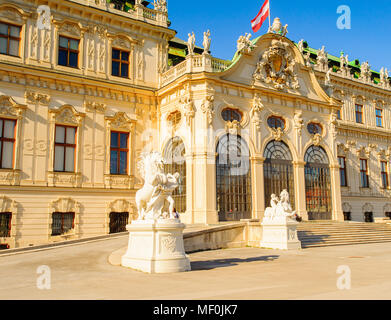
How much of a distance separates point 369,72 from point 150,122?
24.9 meters


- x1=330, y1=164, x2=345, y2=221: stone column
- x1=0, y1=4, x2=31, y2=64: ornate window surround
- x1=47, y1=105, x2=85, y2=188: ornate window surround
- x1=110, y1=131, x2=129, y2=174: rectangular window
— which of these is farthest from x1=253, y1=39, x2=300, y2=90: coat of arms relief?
x1=0, y1=4, x2=31, y2=64: ornate window surround

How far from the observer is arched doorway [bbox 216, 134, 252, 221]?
23.2 m

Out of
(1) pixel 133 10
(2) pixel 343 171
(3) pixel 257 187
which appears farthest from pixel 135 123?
(2) pixel 343 171

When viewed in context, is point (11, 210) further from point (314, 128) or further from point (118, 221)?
point (314, 128)

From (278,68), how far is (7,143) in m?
Result: 17.8

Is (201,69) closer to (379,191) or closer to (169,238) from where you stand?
(169,238)

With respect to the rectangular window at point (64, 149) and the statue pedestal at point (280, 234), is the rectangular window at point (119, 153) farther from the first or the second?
the statue pedestal at point (280, 234)

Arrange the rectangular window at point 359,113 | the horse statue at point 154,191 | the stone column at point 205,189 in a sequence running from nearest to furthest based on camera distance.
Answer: the horse statue at point 154,191 → the stone column at point 205,189 → the rectangular window at point 359,113

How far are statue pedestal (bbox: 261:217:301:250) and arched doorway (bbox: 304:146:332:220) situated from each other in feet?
28.1

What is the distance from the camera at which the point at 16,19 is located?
22672 millimetres

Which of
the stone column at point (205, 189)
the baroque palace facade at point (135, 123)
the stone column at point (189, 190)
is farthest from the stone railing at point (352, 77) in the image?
the stone column at point (189, 190)

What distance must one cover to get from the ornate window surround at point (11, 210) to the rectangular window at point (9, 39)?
27.2ft

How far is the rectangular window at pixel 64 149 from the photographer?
23.0 metres

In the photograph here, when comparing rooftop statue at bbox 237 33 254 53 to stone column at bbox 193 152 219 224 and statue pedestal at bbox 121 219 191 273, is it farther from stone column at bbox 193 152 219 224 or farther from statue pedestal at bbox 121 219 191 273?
statue pedestal at bbox 121 219 191 273
